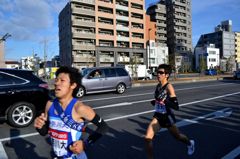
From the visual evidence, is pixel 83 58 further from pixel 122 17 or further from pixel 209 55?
pixel 209 55

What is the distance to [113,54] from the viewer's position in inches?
2554

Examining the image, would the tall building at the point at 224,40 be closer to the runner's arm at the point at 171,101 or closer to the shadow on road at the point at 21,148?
the runner's arm at the point at 171,101

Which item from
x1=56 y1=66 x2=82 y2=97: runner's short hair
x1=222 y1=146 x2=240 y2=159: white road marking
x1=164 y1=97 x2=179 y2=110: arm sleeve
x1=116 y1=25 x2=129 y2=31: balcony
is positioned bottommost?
x1=222 y1=146 x2=240 y2=159: white road marking

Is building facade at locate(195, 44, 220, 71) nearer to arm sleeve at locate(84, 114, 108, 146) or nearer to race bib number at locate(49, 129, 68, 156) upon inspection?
arm sleeve at locate(84, 114, 108, 146)

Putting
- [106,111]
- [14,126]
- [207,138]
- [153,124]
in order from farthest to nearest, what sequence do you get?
[106,111], [14,126], [207,138], [153,124]

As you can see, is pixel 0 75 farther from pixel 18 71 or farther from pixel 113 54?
pixel 113 54

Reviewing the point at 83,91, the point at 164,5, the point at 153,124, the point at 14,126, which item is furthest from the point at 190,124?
the point at 164,5

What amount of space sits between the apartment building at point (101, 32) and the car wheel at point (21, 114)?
49.4 meters

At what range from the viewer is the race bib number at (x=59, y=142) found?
2.56 meters

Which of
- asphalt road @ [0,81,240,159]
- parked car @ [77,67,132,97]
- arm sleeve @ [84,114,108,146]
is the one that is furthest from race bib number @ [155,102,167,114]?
parked car @ [77,67,132,97]

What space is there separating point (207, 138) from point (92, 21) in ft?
196

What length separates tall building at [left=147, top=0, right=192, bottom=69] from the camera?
86812 millimetres

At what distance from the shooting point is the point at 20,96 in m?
7.31

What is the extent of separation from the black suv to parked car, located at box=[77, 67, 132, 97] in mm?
6837
